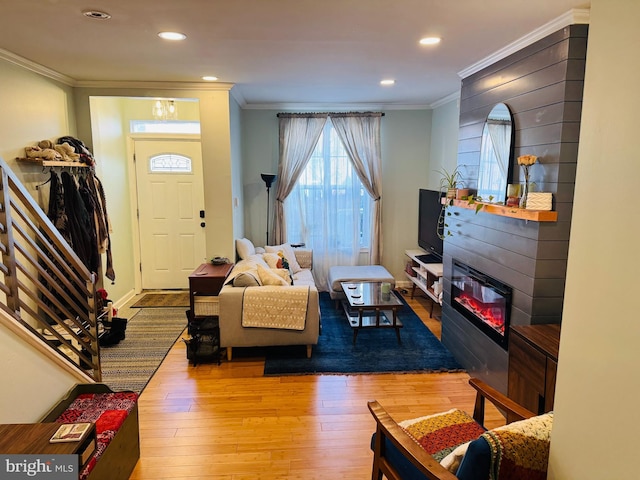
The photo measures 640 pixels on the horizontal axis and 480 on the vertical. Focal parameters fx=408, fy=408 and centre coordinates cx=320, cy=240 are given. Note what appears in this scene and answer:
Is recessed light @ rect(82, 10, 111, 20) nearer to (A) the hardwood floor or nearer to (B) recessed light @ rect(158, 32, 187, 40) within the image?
(B) recessed light @ rect(158, 32, 187, 40)

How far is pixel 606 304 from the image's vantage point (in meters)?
0.96

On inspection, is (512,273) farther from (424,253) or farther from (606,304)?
(424,253)

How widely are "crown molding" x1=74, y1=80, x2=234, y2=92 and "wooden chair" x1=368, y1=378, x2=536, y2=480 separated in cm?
342

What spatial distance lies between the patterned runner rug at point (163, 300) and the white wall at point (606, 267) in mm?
4594

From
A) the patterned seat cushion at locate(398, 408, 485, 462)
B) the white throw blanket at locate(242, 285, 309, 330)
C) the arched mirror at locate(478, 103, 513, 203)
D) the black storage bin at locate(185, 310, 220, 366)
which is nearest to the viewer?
the patterned seat cushion at locate(398, 408, 485, 462)

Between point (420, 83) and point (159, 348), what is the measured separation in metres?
3.62

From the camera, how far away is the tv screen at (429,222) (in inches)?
190

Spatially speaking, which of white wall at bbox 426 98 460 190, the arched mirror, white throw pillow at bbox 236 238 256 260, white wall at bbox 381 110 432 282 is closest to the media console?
white wall at bbox 381 110 432 282

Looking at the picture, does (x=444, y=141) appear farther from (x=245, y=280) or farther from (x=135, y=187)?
(x=135, y=187)

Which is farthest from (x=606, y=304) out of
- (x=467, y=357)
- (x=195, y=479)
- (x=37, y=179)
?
(x=37, y=179)

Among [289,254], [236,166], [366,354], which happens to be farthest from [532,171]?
[236,166]

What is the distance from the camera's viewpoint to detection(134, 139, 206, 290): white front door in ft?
17.4

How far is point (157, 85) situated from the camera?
3998 millimetres

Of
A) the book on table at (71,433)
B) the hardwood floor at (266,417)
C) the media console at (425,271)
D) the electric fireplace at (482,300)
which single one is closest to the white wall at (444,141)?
the media console at (425,271)
